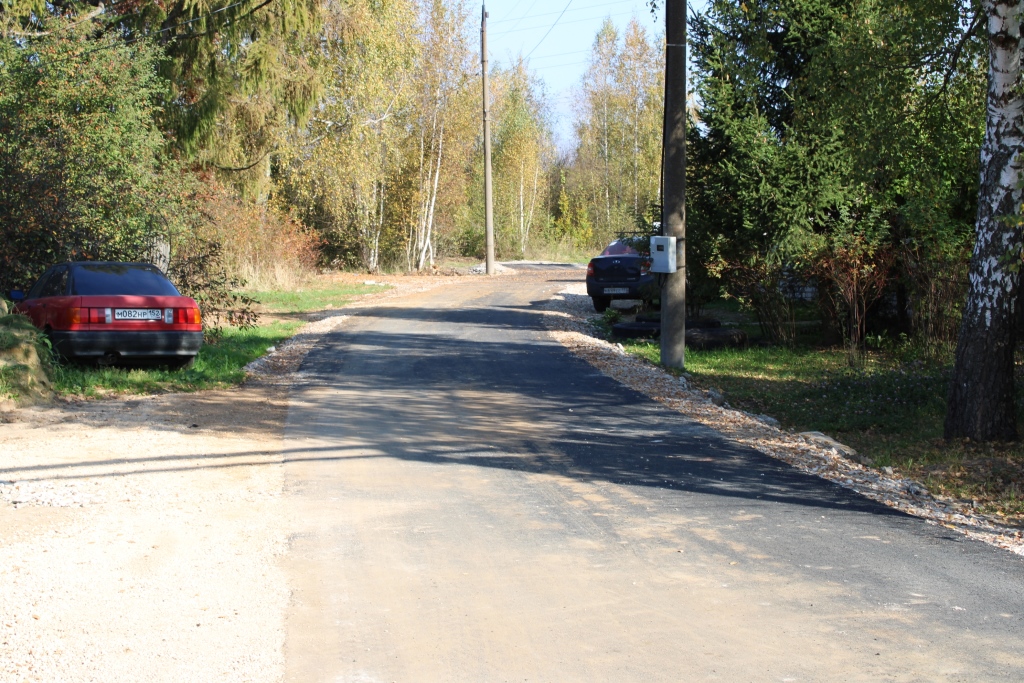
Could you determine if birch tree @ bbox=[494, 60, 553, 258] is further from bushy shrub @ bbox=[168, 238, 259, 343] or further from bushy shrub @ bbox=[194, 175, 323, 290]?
bushy shrub @ bbox=[168, 238, 259, 343]

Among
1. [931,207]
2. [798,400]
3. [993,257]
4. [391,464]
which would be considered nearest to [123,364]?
[391,464]

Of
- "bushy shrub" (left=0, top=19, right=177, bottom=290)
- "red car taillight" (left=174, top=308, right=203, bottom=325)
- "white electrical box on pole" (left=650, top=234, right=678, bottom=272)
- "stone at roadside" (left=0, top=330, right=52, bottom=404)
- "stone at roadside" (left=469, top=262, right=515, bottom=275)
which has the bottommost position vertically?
"stone at roadside" (left=0, top=330, right=52, bottom=404)

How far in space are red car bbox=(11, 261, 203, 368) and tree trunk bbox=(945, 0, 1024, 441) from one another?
30.6 ft

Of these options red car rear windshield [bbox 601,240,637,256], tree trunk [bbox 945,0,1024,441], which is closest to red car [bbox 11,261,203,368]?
tree trunk [bbox 945,0,1024,441]

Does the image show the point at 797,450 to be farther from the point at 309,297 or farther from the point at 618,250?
the point at 309,297

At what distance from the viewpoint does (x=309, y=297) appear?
28422mm

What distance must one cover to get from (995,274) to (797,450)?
2.34 m

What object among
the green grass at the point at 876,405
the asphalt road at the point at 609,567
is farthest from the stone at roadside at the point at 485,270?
the asphalt road at the point at 609,567

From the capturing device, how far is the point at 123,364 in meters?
13.0

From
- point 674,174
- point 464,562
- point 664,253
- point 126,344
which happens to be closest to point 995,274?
point 464,562

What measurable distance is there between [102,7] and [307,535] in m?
19.9

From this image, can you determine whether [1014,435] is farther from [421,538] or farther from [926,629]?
[421,538]

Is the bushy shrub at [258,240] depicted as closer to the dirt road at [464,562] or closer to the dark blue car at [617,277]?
the dark blue car at [617,277]

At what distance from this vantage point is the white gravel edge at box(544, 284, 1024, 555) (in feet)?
21.6
